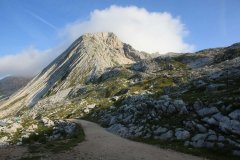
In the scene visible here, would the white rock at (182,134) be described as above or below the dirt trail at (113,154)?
above

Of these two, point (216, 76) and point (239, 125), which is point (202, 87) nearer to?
point (216, 76)

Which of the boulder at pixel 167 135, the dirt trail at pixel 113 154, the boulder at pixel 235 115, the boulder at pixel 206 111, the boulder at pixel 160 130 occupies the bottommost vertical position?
the dirt trail at pixel 113 154

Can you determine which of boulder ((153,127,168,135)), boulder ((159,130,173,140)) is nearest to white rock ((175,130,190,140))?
boulder ((159,130,173,140))

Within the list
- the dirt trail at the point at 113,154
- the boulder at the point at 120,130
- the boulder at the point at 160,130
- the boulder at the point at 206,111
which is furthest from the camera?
the boulder at the point at 120,130

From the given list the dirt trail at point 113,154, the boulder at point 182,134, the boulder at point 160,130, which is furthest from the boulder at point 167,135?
the dirt trail at point 113,154

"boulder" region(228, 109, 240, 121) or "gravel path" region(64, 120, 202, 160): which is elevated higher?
"boulder" region(228, 109, 240, 121)

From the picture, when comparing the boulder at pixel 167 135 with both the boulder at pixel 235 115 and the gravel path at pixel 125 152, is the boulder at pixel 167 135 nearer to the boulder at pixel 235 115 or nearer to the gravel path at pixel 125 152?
the gravel path at pixel 125 152

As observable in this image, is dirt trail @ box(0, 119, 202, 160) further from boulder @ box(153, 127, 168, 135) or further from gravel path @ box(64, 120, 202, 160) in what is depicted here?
boulder @ box(153, 127, 168, 135)

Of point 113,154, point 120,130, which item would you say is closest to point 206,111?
point 113,154

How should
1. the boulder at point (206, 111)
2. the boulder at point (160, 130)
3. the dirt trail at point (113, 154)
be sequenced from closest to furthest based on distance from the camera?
the dirt trail at point (113, 154) < the boulder at point (206, 111) < the boulder at point (160, 130)

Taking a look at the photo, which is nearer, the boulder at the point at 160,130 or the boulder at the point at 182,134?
the boulder at the point at 182,134

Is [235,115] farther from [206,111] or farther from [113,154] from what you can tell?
[113,154]

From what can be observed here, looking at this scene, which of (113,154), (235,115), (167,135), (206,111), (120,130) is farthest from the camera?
(120,130)

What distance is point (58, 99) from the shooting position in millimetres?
199750
